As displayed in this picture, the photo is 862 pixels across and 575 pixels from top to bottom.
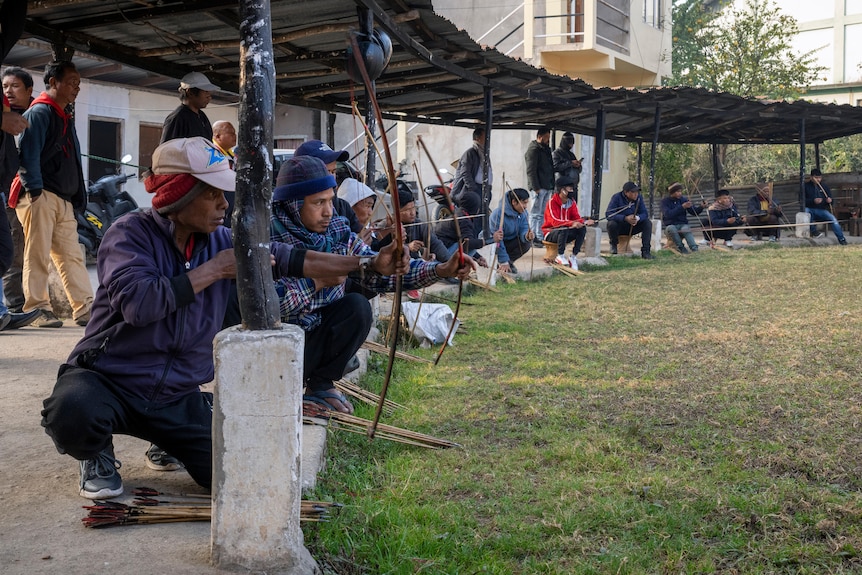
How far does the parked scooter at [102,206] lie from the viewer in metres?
11.5

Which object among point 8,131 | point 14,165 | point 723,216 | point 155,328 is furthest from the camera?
point 723,216

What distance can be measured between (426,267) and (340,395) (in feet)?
3.33

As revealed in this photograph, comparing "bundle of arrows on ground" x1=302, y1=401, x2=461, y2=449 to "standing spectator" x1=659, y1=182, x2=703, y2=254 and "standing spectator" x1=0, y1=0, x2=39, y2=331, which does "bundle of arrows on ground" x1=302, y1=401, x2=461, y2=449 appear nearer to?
"standing spectator" x1=0, y1=0, x2=39, y2=331

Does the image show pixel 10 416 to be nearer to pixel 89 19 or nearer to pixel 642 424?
pixel 642 424

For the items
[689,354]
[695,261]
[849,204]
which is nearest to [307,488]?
[689,354]

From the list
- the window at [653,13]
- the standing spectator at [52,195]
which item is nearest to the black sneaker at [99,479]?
the standing spectator at [52,195]

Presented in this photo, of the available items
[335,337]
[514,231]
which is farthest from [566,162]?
[335,337]

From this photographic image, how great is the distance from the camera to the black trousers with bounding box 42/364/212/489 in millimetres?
2867

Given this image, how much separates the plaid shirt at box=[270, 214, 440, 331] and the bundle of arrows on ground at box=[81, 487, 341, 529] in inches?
48.3

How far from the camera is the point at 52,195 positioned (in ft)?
20.4

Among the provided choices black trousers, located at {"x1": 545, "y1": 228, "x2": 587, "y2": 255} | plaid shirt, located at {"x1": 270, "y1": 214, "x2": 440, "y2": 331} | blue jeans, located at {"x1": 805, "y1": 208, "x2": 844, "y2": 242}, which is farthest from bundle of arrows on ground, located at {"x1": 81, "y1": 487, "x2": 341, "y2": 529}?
blue jeans, located at {"x1": 805, "y1": 208, "x2": 844, "y2": 242}

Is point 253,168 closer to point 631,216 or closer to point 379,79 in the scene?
point 379,79

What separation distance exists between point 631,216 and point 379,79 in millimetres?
6402

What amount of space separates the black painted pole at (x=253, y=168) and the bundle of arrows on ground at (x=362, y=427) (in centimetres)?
151
